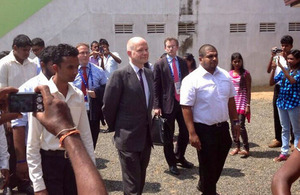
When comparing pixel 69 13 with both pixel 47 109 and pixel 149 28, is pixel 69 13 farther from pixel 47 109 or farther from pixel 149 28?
pixel 47 109

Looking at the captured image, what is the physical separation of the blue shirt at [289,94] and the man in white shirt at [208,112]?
2131 millimetres

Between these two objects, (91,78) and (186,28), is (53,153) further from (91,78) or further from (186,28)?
(186,28)

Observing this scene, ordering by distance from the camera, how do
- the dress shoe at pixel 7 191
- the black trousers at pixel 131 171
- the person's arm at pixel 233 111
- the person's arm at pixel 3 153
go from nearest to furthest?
the black trousers at pixel 131 171, the person's arm at pixel 3 153, the person's arm at pixel 233 111, the dress shoe at pixel 7 191

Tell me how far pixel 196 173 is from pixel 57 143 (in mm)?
3291

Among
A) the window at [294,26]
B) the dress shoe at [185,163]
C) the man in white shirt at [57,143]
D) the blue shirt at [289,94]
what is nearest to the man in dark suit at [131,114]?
the man in white shirt at [57,143]

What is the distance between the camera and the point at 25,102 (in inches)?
66.8

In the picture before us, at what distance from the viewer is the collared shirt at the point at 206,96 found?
4430 millimetres

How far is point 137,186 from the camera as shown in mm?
4148

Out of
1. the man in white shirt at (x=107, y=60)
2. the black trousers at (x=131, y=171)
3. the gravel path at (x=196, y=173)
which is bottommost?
the gravel path at (x=196, y=173)

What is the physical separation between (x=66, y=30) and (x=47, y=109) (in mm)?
12550

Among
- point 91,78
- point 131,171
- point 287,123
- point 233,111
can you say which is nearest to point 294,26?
point 287,123

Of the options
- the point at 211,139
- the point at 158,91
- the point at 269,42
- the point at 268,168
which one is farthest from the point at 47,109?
the point at 269,42

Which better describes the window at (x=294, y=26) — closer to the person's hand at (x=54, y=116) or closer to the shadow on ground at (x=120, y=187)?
the shadow on ground at (x=120, y=187)

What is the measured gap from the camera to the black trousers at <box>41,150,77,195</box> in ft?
10.3
